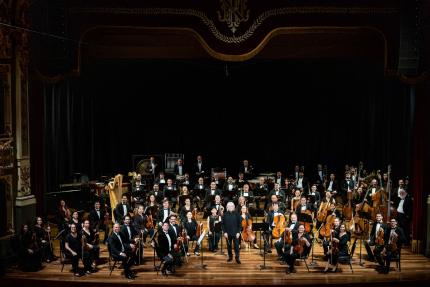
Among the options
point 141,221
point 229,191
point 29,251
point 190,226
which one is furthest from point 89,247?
point 229,191

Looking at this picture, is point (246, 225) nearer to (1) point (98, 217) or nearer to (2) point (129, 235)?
(2) point (129, 235)

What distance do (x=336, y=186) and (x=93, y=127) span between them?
9.16m

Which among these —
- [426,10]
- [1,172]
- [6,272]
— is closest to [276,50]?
[426,10]

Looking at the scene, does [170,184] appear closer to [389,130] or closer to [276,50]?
[276,50]

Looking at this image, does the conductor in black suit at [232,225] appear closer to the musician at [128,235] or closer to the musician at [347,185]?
the musician at [128,235]

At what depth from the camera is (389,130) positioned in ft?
59.6

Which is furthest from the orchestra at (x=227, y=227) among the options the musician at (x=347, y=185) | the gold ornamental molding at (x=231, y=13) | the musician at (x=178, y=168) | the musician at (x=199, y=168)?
the gold ornamental molding at (x=231, y=13)

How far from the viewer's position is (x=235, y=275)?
12031 millimetres

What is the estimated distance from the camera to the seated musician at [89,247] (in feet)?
39.8

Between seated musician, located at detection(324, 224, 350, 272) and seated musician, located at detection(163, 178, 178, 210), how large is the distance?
4.73 meters

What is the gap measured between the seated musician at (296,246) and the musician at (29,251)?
19.0 feet

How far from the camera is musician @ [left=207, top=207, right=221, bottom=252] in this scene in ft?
42.1

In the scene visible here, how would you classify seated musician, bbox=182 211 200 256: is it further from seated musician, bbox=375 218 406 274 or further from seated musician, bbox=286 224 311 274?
seated musician, bbox=375 218 406 274

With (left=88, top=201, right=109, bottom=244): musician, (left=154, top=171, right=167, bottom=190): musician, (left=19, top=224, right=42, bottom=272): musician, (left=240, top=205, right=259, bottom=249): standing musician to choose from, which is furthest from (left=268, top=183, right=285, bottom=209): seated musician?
(left=19, top=224, right=42, bottom=272): musician
